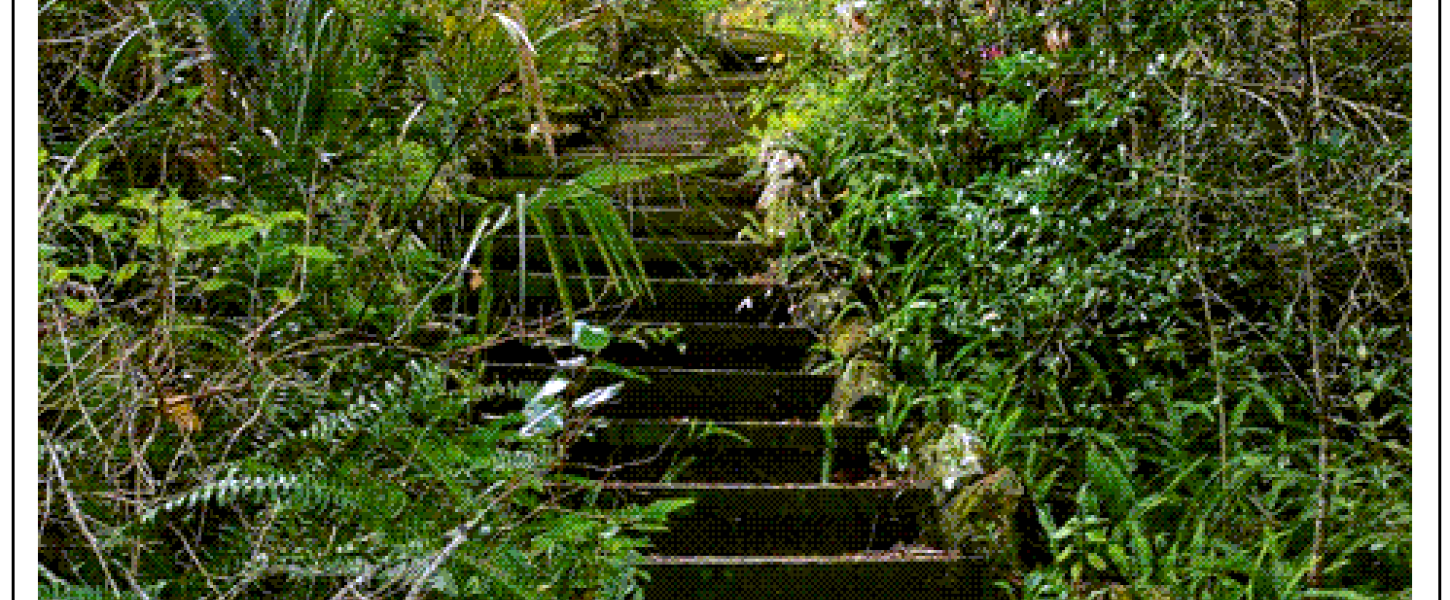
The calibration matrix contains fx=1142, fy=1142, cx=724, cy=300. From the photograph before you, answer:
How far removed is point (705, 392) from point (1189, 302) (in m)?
1.20

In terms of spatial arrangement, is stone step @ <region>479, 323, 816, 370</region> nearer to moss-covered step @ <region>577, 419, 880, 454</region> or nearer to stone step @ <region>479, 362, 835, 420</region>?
stone step @ <region>479, 362, 835, 420</region>

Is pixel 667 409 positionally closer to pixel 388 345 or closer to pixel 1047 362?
pixel 1047 362

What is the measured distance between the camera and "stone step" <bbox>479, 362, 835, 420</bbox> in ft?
9.64

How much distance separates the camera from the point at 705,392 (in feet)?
9.77

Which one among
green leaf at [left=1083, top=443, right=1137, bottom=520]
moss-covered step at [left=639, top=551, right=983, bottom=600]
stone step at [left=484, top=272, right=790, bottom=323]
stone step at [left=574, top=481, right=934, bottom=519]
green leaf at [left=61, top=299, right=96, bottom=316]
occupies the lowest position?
moss-covered step at [left=639, top=551, right=983, bottom=600]

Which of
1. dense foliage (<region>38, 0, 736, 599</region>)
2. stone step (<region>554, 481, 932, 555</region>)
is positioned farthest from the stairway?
dense foliage (<region>38, 0, 736, 599</region>)

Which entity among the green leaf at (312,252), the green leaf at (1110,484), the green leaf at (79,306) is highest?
the green leaf at (312,252)

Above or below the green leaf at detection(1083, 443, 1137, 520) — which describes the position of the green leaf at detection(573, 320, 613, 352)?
above

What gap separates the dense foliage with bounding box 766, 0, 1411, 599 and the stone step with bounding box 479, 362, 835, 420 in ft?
0.81

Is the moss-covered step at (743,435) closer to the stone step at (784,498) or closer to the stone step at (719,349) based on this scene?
the stone step at (784,498)

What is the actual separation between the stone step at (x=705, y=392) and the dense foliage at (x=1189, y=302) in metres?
0.25

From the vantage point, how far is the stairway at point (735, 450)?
232 centimetres

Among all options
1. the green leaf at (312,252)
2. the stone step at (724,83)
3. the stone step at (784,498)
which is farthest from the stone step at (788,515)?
the stone step at (724,83)

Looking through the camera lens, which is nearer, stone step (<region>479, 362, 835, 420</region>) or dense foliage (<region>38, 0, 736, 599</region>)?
dense foliage (<region>38, 0, 736, 599</region>)
